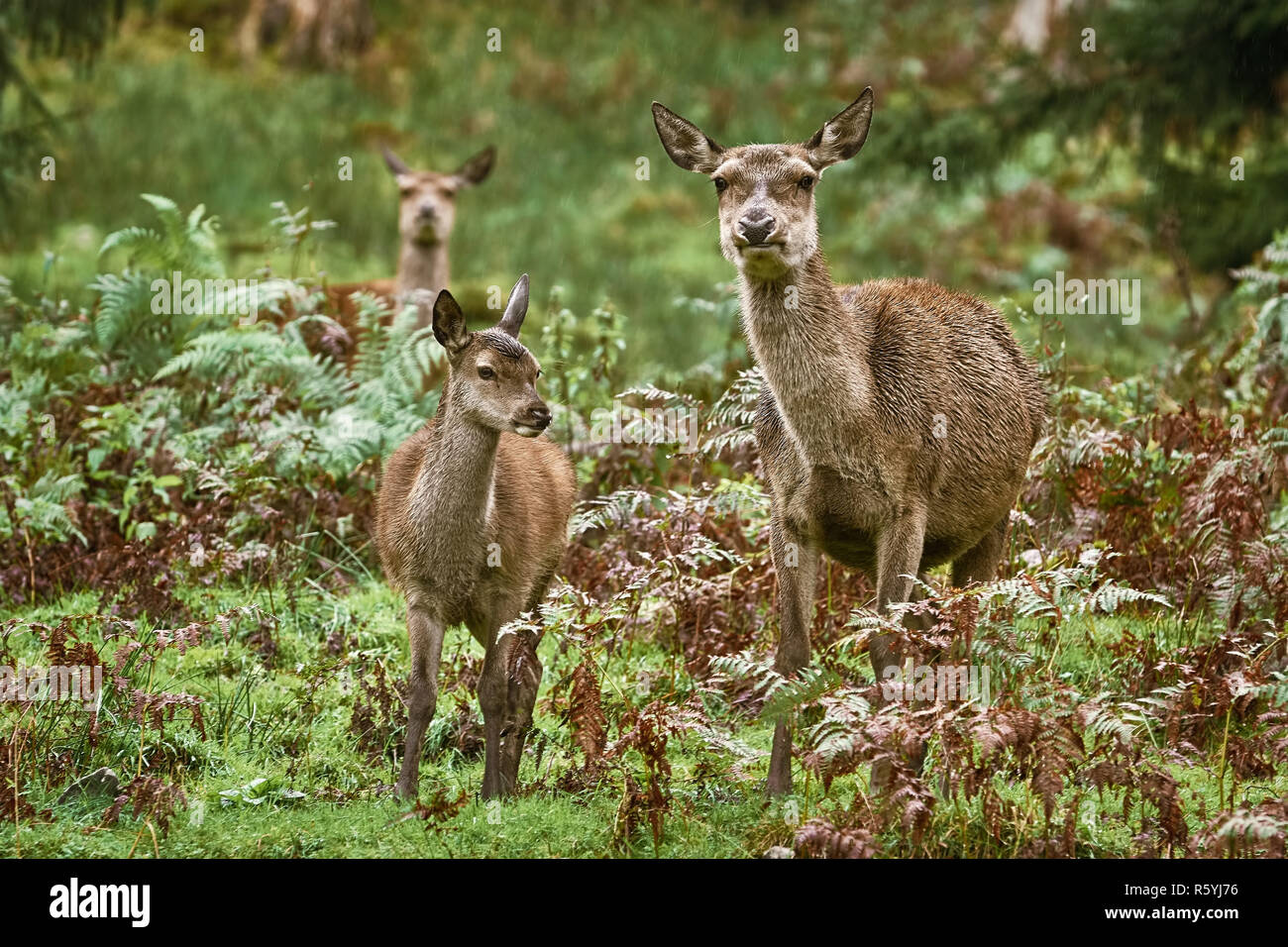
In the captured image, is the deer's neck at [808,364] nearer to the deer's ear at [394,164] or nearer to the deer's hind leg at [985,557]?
the deer's hind leg at [985,557]

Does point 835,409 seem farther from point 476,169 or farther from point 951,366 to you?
point 476,169

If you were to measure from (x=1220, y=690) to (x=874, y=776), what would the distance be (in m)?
1.33

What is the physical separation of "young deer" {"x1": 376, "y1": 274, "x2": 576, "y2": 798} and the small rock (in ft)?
3.86

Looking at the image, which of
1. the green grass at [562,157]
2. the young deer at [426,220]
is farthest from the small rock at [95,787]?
the green grass at [562,157]

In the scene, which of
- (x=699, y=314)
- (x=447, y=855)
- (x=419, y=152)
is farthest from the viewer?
(x=419, y=152)

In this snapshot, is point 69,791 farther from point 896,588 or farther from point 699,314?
point 699,314

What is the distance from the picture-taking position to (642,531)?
8.42 metres

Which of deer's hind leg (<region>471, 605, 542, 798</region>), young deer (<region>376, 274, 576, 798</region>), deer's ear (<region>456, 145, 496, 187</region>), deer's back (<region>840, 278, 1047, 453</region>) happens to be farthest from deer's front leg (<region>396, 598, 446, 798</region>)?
deer's ear (<region>456, 145, 496, 187</region>)

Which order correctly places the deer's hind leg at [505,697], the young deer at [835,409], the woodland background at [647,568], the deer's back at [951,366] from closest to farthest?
the woodland background at [647,568]
the deer's hind leg at [505,697]
the young deer at [835,409]
the deer's back at [951,366]

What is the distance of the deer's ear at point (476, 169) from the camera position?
14531mm

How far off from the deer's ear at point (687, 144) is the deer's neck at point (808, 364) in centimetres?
59

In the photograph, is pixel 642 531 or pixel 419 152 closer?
pixel 642 531

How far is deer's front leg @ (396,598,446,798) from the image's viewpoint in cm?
661
